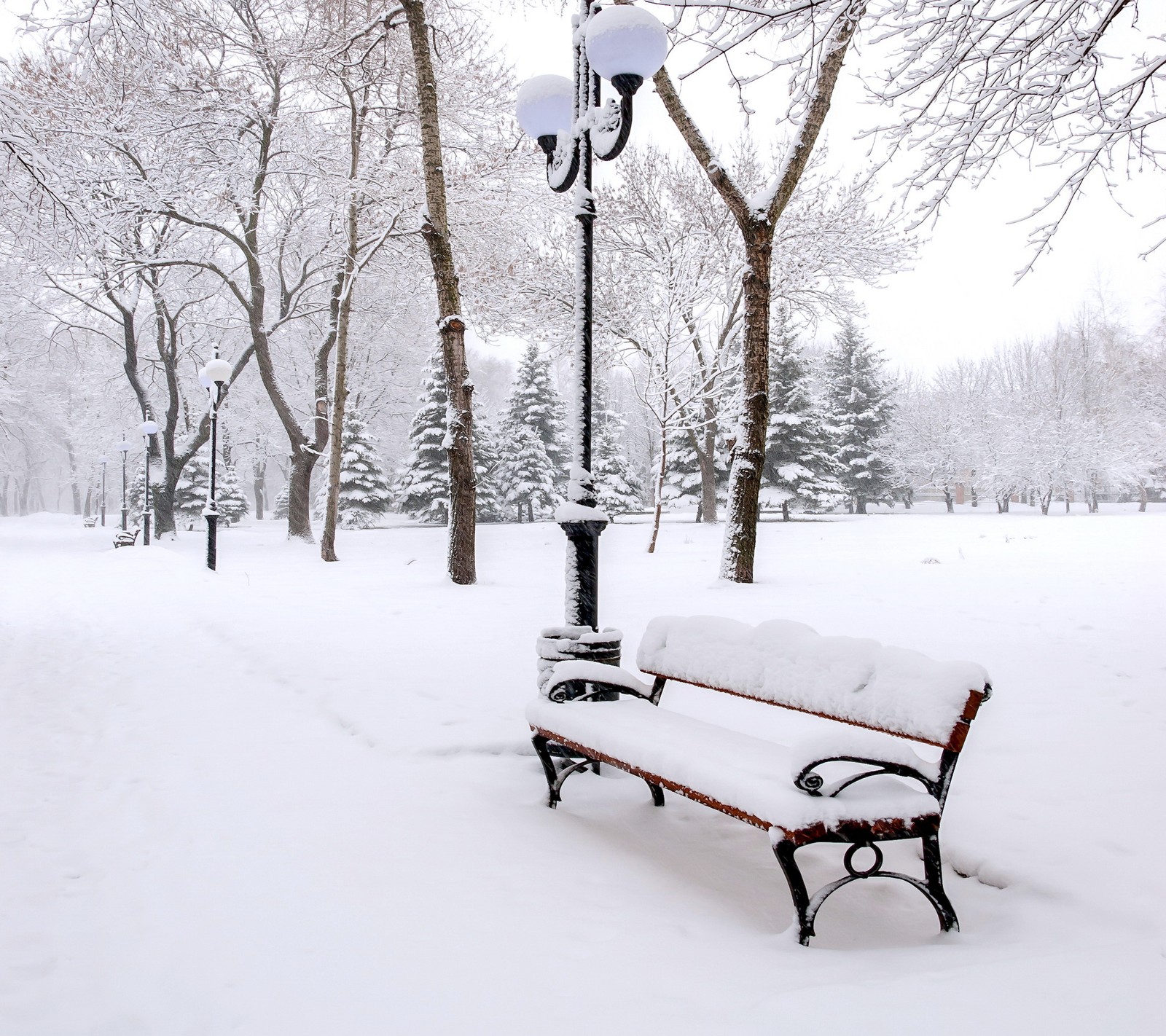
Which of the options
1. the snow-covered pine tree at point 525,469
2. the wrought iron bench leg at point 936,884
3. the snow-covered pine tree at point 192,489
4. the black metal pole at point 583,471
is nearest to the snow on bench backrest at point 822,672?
the wrought iron bench leg at point 936,884

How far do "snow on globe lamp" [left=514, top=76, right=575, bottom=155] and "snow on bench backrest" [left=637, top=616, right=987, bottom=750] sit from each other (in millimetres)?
3124

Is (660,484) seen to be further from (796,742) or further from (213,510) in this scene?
(796,742)

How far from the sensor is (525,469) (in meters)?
34.7

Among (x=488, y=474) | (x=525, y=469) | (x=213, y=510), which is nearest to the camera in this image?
(x=213, y=510)

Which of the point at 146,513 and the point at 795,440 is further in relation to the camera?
the point at 795,440

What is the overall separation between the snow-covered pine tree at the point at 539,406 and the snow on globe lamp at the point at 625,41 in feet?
101

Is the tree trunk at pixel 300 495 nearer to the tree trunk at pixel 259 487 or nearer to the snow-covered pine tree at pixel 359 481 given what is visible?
the snow-covered pine tree at pixel 359 481

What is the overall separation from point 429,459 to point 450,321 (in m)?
22.6

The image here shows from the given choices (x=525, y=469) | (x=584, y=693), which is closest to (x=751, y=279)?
(x=584, y=693)

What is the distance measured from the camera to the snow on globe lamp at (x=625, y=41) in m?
4.04

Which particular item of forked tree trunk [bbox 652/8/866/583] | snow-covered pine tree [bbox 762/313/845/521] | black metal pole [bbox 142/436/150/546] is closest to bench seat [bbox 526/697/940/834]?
forked tree trunk [bbox 652/8/866/583]

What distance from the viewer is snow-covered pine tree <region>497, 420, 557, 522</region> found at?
34.4 metres

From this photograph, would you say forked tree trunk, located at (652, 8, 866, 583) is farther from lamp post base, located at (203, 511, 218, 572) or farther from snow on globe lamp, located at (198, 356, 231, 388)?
lamp post base, located at (203, 511, 218, 572)

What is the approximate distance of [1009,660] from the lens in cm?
603
